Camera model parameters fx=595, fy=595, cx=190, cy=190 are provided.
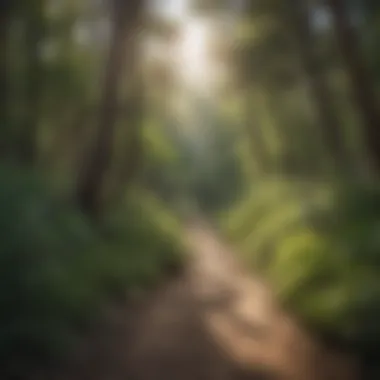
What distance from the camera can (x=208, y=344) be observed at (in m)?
5.80

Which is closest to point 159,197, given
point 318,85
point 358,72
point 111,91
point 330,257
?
point 111,91

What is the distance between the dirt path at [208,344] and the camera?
5020 millimetres

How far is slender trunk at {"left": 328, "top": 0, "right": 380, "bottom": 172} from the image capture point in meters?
5.81

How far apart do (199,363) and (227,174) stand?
8040mm

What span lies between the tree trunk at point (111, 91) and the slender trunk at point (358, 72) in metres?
2.73

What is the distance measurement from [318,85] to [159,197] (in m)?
4.07

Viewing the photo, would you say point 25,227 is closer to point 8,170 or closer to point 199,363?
point 8,170

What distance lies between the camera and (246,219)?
37.4 ft

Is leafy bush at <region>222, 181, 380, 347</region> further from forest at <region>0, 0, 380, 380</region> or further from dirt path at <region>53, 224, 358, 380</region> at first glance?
dirt path at <region>53, 224, 358, 380</region>

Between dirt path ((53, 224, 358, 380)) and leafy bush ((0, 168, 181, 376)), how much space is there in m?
0.32

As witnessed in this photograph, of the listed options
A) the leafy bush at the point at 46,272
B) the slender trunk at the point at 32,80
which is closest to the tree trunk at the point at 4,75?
the slender trunk at the point at 32,80

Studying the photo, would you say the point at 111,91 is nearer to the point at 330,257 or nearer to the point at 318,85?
the point at 318,85

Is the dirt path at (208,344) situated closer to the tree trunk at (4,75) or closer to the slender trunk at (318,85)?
the slender trunk at (318,85)

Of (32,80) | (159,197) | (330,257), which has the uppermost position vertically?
(159,197)
